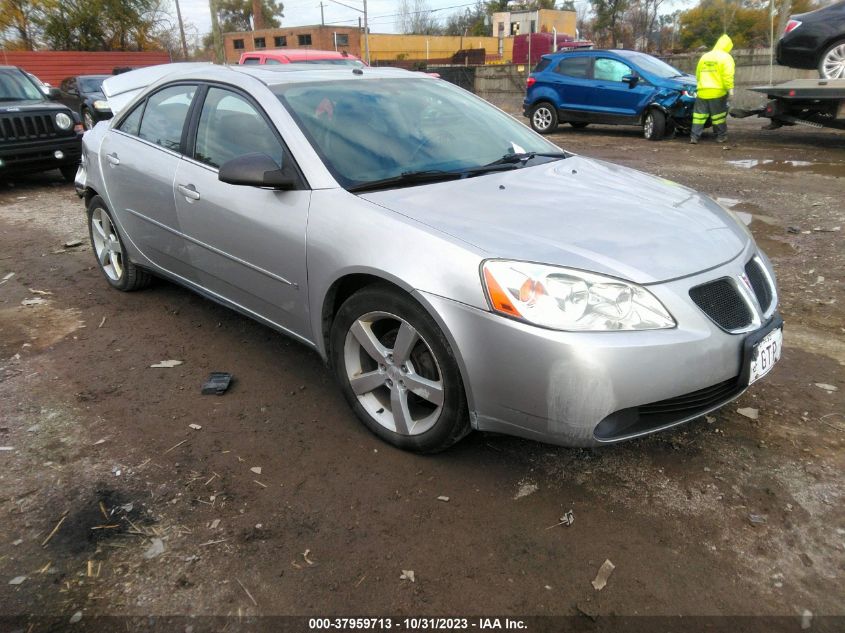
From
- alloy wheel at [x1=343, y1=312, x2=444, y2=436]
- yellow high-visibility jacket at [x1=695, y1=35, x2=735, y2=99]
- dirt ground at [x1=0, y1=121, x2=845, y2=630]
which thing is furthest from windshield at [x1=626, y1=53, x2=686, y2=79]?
Answer: alloy wheel at [x1=343, y1=312, x2=444, y2=436]

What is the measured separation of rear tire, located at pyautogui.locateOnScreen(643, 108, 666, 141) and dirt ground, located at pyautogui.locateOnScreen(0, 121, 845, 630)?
9617mm

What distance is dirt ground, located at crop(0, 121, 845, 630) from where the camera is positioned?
85.4 inches

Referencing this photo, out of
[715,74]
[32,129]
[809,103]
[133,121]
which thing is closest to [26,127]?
[32,129]

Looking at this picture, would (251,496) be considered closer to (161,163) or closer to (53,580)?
(53,580)

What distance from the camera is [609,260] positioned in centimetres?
242

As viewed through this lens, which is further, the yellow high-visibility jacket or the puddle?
the yellow high-visibility jacket

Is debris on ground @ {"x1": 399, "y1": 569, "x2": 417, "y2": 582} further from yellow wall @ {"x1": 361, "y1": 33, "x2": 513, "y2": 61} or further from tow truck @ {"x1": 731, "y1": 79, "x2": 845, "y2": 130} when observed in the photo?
yellow wall @ {"x1": 361, "y1": 33, "x2": 513, "y2": 61}

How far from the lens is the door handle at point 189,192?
362 cm

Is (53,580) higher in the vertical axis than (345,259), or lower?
lower

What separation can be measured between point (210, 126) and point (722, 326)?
9.56 ft

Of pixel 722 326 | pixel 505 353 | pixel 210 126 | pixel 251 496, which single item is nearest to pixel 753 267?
pixel 722 326

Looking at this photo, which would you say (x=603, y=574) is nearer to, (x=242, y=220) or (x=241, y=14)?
(x=242, y=220)

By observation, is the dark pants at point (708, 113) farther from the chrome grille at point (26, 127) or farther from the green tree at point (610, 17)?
the green tree at point (610, 17)

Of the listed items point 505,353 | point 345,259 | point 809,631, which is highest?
point 345,259
